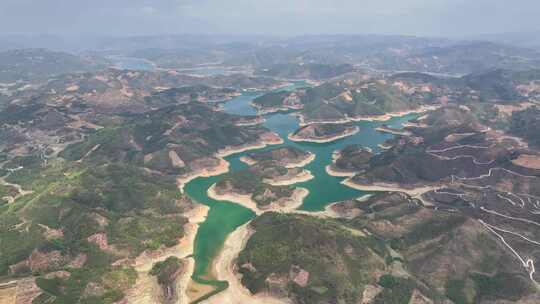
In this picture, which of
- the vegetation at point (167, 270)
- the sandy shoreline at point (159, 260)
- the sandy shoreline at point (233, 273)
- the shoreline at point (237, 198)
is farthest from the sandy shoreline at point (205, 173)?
the vegetation at point (167, 270)

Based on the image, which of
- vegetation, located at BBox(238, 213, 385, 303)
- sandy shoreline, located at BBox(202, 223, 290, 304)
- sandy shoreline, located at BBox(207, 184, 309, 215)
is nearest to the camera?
vegetation, located at BBox(238, 213, 385, 303)

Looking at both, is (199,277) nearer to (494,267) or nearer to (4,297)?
(4,297)

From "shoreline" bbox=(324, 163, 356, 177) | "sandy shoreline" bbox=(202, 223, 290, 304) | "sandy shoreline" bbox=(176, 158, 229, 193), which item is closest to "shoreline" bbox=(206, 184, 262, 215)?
"sandy shoreline" bbox=(176, 158, 229, 193)

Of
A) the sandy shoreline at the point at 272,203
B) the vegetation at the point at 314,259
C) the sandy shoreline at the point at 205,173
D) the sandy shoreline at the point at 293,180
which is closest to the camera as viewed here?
the vegetation at the point at 314,259

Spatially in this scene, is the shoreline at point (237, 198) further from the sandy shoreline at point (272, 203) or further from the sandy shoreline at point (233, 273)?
the sandy shoreline at point (233, 273)

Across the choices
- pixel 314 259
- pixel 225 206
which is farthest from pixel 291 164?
pixel 314 259

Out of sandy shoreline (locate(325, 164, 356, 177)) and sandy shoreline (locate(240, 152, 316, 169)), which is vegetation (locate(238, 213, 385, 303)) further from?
sandy shoreline (locate(240, 152, 316, 169))

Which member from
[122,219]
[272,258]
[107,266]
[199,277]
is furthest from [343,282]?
[122,219]
